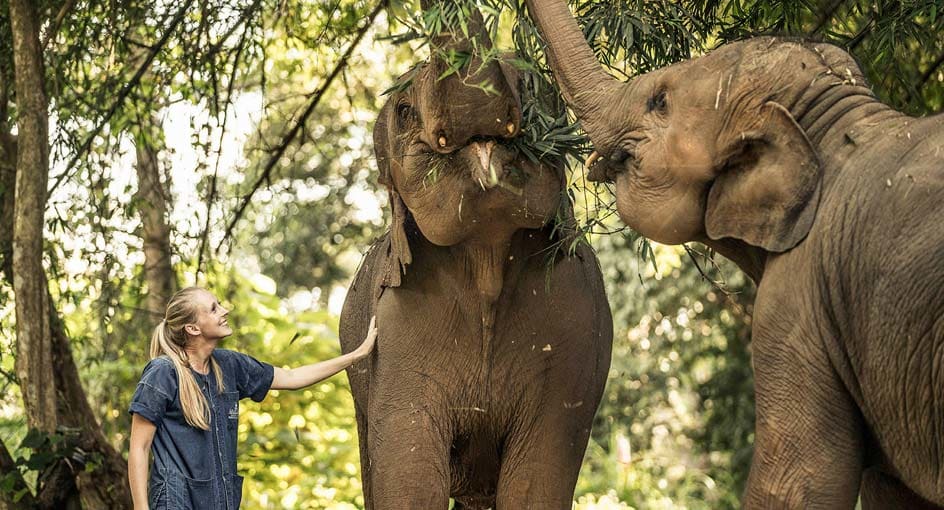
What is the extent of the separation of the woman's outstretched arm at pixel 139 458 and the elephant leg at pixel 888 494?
239 cm

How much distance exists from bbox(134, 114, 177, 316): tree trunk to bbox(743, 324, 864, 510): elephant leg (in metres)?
4.24

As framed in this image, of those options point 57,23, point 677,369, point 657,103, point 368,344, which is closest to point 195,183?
point 57,23

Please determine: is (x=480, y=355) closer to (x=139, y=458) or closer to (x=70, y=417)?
(x=139, y=458)

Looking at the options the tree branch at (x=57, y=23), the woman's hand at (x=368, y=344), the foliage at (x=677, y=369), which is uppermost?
the tree branch at (x=57, y=23)

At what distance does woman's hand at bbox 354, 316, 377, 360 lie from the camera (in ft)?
18.0

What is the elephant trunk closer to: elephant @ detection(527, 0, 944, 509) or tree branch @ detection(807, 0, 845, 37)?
elephant @ detection(527, 0, 944, 509)

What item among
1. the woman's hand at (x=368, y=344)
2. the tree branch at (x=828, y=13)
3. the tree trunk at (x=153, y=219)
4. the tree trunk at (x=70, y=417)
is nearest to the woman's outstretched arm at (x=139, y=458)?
the woman's hand at (x=368, y=344)

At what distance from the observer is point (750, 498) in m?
4.30

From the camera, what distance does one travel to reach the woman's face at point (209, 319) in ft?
17.3

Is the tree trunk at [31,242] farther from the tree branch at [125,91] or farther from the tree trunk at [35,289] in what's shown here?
the tree branch at [125,91]

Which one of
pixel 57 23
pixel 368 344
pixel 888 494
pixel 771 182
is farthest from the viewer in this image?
pixel 57 23

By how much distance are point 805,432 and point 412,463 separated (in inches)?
64.4

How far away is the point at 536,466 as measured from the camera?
5.38 m

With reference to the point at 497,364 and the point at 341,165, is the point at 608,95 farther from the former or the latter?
the point at 341,165
